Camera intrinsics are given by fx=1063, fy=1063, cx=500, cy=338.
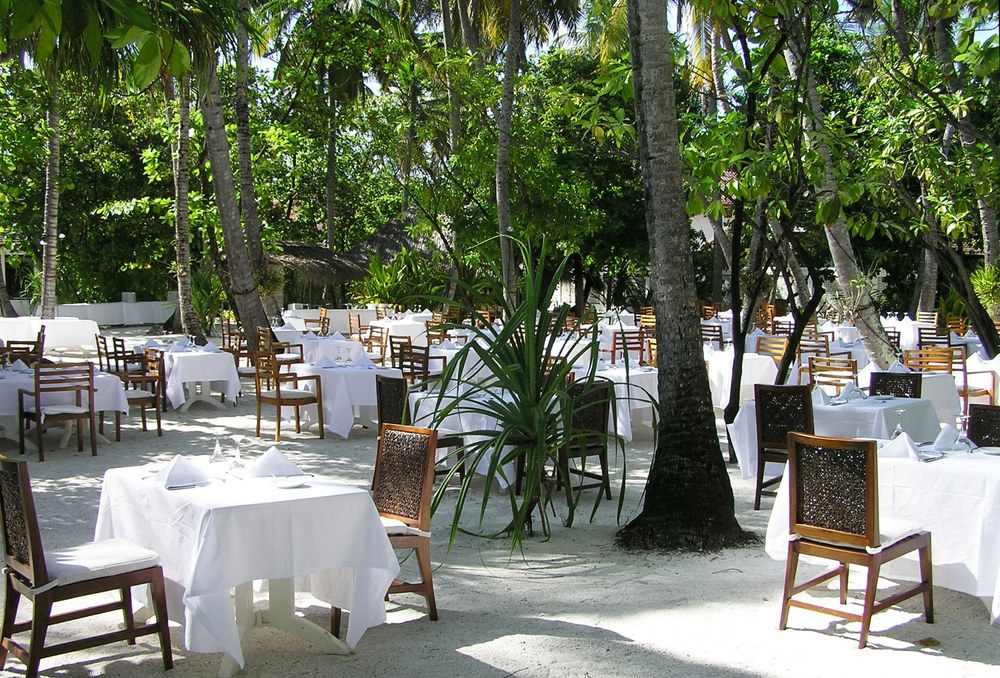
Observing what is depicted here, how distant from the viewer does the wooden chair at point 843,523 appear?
15.1ft

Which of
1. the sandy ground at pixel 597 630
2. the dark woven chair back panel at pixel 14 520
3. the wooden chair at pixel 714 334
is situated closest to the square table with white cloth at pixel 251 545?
the sandy ground at pixel 597 630

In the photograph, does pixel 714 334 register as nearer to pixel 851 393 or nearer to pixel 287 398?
pixel 287 398

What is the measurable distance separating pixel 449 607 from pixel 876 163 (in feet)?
21.9

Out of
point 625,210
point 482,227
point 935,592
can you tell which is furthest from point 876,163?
point 625,210

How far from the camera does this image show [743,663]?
174 inches

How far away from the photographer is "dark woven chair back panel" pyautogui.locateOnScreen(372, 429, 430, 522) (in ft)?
16.6

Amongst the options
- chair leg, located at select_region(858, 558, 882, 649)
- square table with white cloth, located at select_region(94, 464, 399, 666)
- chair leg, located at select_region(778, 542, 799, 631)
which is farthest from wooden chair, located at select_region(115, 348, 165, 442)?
chair leg, located at select_region(858, 558, 882, 649)

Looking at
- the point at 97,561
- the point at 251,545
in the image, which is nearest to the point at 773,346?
the point at 251,545

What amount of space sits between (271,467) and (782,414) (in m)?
3.97

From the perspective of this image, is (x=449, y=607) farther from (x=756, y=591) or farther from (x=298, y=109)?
(x=298, y=109)

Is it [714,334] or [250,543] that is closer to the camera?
[250,543]

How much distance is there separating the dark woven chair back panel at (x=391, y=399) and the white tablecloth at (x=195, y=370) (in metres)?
5.60

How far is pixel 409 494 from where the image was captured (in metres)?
5.12

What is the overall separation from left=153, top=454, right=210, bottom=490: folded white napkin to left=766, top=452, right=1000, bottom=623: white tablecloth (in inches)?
114
